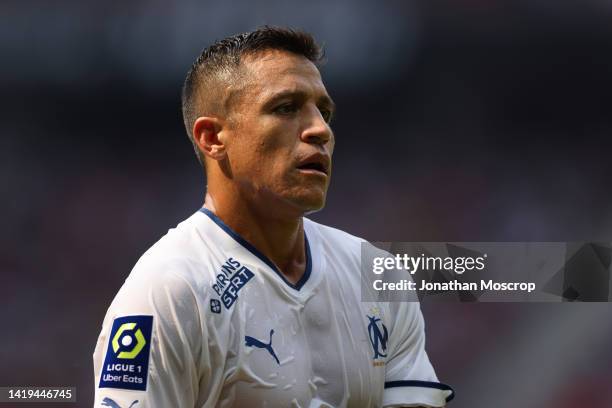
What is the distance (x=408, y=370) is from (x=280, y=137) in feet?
2.99

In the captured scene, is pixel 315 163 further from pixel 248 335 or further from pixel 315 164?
pixel 248 335

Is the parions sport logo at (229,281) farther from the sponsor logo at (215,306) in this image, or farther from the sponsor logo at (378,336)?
the sponsor logo at (378,336)

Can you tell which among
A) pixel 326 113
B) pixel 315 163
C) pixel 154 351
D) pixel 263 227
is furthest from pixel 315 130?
pixel 154 351

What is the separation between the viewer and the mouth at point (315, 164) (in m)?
3.18

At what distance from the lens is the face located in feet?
10.4

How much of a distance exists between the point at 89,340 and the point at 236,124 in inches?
154

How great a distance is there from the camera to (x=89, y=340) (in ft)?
22.2

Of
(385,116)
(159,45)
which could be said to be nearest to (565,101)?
(385,116)

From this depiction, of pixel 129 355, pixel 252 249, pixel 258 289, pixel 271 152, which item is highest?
pixel 271 152

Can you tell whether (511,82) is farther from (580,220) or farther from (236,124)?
(236,124)

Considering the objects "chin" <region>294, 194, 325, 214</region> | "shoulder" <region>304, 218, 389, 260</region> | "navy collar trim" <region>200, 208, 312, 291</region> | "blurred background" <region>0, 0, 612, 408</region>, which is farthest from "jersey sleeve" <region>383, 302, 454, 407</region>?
"blurred background" <region>0, 0, 612, 408</region>

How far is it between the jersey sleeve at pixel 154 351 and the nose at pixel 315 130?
64cm

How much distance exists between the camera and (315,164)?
3211 millimetres

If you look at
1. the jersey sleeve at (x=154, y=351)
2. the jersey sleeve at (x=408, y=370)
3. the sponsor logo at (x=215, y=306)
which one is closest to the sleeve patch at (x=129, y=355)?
the jersey sleeve at (x=154, y=351)
